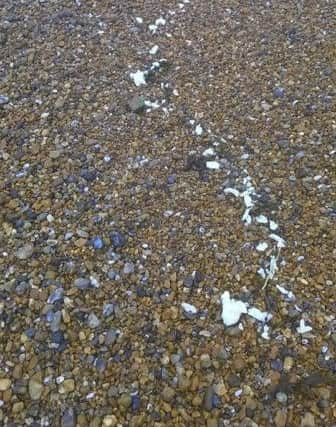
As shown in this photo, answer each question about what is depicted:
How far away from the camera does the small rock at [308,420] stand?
1707 millimetres

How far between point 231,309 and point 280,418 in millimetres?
412

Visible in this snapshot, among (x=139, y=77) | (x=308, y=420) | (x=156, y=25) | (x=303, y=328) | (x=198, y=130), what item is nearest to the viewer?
(x=308, y=420)

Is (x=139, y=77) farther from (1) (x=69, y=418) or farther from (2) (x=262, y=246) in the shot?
(1) (x=69, y=418)

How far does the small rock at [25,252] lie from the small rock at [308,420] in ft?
3.82

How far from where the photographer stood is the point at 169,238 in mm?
2178

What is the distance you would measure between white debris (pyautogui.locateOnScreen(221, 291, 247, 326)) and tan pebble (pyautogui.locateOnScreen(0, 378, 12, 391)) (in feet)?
2.53

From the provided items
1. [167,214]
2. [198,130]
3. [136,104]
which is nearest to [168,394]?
[167,214]

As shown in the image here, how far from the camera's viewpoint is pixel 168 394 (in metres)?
1.77

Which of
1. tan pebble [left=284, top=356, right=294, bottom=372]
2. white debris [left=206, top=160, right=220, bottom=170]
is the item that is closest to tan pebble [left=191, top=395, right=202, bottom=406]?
tan pebble [left=284, top=356, right=294, bottom=372]

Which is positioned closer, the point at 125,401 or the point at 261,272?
the point at 125,401

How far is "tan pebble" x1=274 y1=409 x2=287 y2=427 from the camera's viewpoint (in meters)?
1.71

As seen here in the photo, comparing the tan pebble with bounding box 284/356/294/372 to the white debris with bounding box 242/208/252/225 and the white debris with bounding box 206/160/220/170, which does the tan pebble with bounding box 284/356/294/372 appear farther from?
the white debris with bounding box 206/160/220/170

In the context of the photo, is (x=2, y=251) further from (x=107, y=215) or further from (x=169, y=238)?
(x=169, y=238)

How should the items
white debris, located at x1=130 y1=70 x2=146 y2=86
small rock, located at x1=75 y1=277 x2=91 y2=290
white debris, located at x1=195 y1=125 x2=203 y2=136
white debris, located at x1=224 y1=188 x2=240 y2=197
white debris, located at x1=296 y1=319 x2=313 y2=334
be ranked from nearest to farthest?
1. white debris, located at x1=296 y1=319 x2=313 y2=334
2. small rock, located at x1=75 y1=277 x2=91 y2=290
3. white debris, located at x1=224 y1=188 x2=240 y2=197
4. white debris, located at x1=195 y1=125 x2=203 y2=136
5. white debris, located at x1=130 y1=70 x2=146 y2=86
